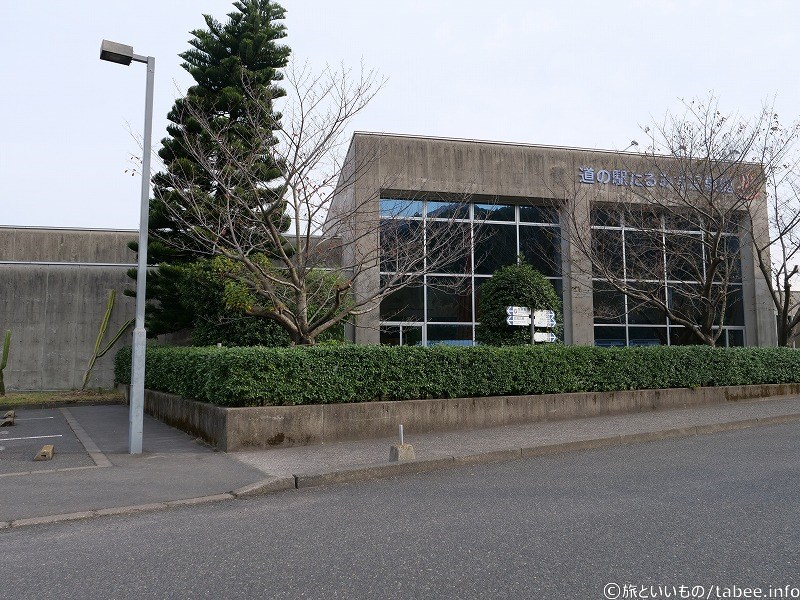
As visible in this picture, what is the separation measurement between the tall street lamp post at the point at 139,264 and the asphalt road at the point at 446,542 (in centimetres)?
345

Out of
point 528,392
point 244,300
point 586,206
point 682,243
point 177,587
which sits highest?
point 586,206

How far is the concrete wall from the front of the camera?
2025 centimetres

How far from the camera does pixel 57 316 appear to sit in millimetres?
20672

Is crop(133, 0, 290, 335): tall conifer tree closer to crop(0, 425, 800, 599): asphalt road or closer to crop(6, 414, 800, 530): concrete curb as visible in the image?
crop(6, 414, 800, 530): concrete curb

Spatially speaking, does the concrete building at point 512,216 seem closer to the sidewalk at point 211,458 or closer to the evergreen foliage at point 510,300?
the evergreen foliage at point 510,300

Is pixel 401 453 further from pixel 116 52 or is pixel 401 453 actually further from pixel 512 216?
pixel 512 216

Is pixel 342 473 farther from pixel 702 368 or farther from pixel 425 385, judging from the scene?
pixel 702 368

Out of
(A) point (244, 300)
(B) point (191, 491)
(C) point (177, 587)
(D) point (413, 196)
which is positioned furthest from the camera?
(D) point (413, 196)

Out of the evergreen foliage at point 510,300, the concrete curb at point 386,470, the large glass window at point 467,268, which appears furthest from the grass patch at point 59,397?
the concrete curb at point 386,470

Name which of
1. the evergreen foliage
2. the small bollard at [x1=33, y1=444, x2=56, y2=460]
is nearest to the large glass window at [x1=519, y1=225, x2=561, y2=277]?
the evergreen foliage

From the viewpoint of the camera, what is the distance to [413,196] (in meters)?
20.7

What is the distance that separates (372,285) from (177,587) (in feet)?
48.3

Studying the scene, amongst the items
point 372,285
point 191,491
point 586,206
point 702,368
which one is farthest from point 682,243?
point 191,491

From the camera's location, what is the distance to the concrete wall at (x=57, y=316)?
2025 cm
